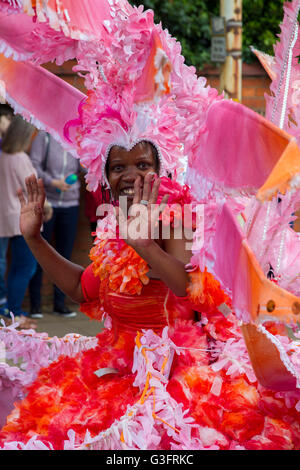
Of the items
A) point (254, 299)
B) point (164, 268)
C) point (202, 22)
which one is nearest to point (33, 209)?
point (164, 268)

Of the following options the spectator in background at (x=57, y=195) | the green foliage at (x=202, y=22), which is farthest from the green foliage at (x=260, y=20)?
the spectator in background at (x=57, y=195)

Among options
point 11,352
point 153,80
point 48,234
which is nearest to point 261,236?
point 153,80

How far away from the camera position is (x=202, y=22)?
25.6ft

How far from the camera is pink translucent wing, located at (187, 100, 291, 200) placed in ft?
5.08

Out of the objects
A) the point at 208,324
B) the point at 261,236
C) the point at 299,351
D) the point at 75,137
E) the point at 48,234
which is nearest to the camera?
the point at 261,236

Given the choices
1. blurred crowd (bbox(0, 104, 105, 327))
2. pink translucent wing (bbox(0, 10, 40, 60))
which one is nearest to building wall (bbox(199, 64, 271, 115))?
blurred crowd (bbox(0, 104, 105, 327))

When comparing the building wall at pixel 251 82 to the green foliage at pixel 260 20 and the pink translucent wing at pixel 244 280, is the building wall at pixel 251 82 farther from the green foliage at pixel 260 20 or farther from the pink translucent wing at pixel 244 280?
the pink translucent wing at pixel 244 280

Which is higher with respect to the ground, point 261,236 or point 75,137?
point 75,137

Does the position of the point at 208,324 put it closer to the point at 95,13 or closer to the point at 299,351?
the point at 299,351

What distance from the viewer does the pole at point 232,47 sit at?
5.99 meters

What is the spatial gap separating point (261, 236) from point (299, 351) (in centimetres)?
39

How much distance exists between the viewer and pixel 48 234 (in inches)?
234

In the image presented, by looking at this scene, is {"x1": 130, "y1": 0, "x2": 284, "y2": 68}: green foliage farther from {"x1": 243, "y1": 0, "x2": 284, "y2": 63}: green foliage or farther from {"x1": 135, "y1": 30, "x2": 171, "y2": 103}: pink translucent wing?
{"x1": 135, "y1": 30, "x2": 171, "y2": 103}: pink translucent wing

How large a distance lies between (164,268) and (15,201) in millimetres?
3668
